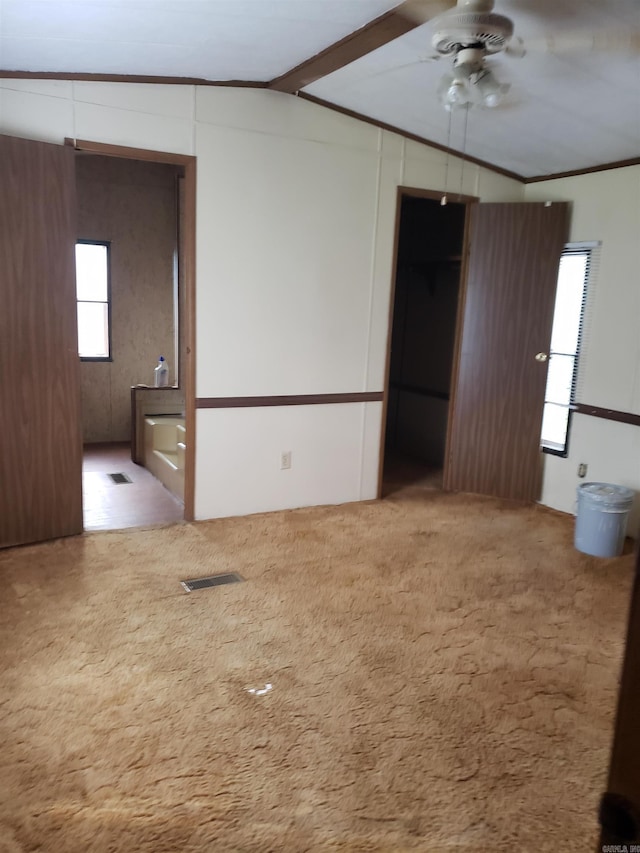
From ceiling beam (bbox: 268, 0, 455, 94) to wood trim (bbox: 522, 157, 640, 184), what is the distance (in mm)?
1930

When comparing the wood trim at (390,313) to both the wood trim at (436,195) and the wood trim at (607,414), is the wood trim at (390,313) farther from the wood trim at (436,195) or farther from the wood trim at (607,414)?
the wood trim at (607,414)

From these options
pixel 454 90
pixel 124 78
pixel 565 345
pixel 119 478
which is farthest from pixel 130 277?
pixel 454 90

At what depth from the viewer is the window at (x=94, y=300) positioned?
5793 mm

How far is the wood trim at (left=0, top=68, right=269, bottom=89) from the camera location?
10.3ft

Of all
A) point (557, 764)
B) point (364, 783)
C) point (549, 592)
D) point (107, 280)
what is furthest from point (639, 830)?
point (107, 280)

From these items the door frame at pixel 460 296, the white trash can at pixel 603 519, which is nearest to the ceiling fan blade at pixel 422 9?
the door frame at pixel 460 296

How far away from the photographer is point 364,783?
1.89 m

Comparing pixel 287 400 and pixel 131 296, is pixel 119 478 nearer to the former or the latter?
pixel 287 400

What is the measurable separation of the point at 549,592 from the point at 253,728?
1786 millimetres

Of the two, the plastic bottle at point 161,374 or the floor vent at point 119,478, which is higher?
the plastic bottle at point 161,374

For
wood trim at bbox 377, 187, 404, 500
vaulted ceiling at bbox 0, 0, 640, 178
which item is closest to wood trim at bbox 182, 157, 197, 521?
vaulted ceiling at bbox 0, 0, 640, 178

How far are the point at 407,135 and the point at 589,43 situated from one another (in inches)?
66.4

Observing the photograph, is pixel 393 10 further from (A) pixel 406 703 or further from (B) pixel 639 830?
(B) pixel 639 830

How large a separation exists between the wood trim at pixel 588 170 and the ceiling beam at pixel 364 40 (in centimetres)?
193
